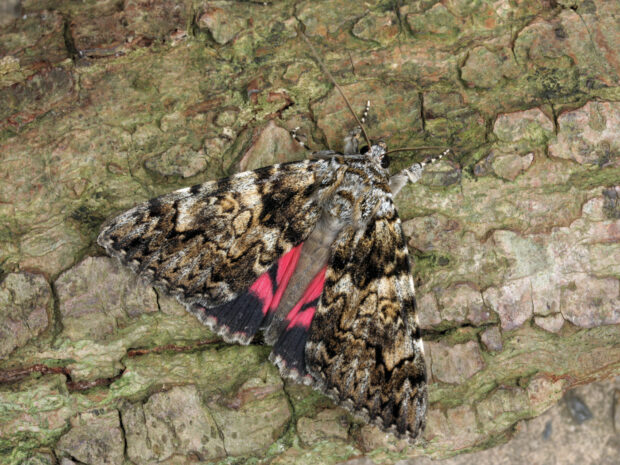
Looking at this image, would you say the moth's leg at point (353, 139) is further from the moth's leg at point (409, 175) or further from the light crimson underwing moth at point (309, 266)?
the moth's leg at point (409, 175)

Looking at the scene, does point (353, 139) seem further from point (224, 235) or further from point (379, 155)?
point (224, 235)

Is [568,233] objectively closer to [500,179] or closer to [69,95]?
[500,179]

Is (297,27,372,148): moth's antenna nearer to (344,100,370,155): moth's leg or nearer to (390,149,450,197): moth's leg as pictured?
(344,100,370,155): moth's leg

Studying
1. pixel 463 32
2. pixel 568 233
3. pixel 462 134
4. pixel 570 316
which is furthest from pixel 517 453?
pixel 463 32

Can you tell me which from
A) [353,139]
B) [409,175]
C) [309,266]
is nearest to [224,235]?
[309,266]

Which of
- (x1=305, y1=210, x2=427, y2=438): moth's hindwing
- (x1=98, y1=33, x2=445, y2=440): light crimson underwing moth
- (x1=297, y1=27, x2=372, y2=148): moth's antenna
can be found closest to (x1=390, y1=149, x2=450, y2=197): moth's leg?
(x1=98, y1=33, x2=445, y2=440): light crimson underwing moth
